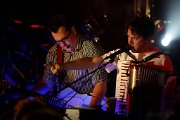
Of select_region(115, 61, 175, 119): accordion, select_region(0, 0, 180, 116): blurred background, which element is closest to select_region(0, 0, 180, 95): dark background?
select_region(0, 0, 180, 116): blurred background

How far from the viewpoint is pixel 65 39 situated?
20.1ft

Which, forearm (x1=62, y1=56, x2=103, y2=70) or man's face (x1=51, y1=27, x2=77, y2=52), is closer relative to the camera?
forearm (x1=62, y1=56, x2=103, y2=70)

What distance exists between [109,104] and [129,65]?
803 mm

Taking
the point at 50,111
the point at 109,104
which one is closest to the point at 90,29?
the point at 109,104

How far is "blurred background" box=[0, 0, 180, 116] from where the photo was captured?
786cm

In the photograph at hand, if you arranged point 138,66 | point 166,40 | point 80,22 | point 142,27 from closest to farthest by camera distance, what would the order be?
point 138,66 < point 142,27 < point 166,40 < point 80,22

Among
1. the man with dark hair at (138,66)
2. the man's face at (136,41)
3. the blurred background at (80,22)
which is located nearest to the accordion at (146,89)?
the man with dark hair at (138,66)

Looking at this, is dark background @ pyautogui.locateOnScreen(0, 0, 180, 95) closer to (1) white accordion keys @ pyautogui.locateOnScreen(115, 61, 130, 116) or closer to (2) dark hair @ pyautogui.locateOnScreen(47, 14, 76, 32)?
(2) dark hair @ pyautogui.locateOnScreen(47, 14, 76, 32)

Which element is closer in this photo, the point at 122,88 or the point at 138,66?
the point at 138,66

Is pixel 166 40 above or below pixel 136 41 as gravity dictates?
above

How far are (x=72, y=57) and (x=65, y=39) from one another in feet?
1.46

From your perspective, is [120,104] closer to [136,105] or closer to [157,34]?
[136,105]

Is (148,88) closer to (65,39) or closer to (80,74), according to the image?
(80,74)

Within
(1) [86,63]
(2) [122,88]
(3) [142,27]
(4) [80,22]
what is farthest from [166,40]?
(1) [86,63]
